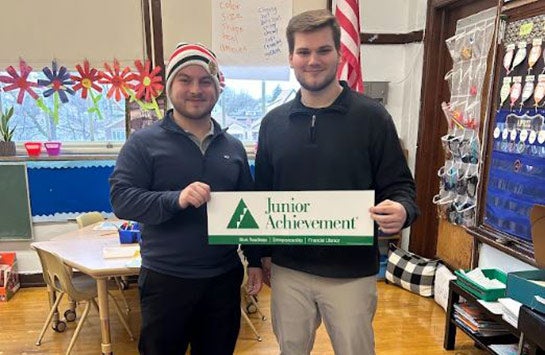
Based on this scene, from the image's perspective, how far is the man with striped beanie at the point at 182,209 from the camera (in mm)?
1422

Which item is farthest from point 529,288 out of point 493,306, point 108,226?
point 108,226

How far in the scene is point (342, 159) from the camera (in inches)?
55.1

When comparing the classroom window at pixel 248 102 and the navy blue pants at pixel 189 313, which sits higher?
the classroom window at pixel 248 102

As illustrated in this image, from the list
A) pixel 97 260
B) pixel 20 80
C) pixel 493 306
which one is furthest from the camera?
pixel 20 80

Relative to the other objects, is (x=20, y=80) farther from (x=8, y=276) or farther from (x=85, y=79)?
(x=8, y=276)

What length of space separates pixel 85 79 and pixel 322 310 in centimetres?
267

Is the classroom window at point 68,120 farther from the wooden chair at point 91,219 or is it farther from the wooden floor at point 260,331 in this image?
the wooden floor at point 260,331

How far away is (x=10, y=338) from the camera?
2.63m

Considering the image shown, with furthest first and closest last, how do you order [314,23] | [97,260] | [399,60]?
[399,60], [97,260], [314,23]

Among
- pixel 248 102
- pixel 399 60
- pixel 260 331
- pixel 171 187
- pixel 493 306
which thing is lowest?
pixel 260 331

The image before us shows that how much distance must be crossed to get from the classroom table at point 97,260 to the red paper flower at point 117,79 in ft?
3.74

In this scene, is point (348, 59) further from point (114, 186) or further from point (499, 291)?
point (114, 186)

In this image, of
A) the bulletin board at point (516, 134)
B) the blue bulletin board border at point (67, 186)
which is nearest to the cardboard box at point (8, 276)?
the blue bulletin board border at point (67, 186)

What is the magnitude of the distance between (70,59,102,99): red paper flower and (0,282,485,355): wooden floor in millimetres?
1647
